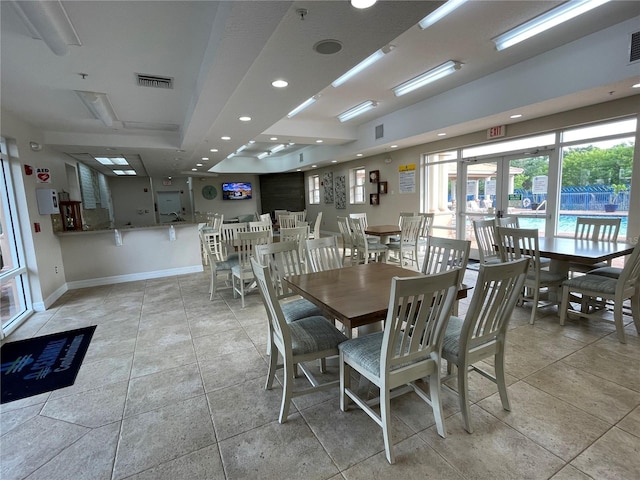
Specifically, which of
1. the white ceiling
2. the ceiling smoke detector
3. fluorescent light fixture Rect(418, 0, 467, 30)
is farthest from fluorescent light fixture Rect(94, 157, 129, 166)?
fluorescent light fixture Rect(418, 0, 467, 30)

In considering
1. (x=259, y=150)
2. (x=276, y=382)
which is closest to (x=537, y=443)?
(x=276, y=382)

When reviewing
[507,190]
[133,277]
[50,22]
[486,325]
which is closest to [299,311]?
[486,325]

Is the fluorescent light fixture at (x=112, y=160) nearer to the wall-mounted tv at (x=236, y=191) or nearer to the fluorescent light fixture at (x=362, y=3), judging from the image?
the wall-mounted tv at (x=236, y=191)

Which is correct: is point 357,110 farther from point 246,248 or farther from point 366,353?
point 366,353

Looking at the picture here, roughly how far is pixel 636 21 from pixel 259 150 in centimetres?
823

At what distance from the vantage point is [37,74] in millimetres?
2881

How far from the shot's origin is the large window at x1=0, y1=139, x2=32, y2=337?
11.7 ft

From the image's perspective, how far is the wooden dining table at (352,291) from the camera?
1673mm

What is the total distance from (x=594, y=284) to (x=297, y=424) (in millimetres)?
2981

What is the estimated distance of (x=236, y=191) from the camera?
11883mm

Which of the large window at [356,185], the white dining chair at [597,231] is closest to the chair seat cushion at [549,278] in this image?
the white dining chair at [597,231]

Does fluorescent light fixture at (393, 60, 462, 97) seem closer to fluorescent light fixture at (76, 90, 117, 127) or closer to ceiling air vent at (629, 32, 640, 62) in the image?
ceiling air vent at (629, 32, 640, 62)

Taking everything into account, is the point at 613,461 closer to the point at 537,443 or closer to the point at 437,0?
the point at 537,443

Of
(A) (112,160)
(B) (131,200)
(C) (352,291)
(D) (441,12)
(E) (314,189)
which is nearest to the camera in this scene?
(C) (352,291)
